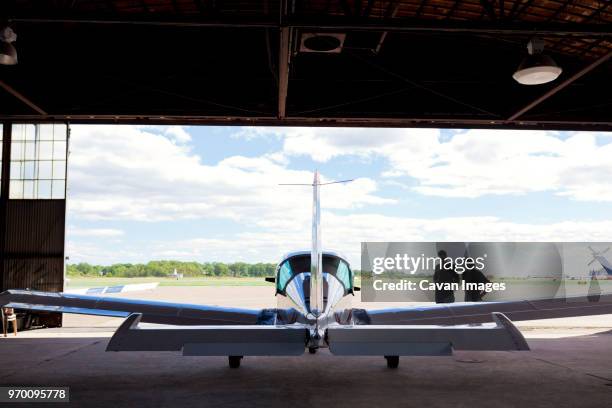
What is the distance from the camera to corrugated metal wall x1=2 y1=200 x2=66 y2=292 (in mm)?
A: 14805

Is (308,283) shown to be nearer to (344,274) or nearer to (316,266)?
(344,274)

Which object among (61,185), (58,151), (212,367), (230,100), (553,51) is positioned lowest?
(212,367)

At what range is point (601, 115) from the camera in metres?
13.8

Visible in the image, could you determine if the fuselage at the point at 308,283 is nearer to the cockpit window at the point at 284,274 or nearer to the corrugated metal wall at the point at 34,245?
the cockpit window at the point at 284,274

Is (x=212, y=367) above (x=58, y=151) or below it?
below

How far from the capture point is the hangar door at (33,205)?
1483 cm

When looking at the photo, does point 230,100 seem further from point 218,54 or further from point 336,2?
point 336,2

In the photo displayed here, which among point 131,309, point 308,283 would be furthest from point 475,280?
point 131,309

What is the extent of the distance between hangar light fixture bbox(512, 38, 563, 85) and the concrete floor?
14.9ft

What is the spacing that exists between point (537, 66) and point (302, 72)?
5.76 meters

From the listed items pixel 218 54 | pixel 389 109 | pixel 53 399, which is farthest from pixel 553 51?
pixel 53 399

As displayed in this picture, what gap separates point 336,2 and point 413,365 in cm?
685

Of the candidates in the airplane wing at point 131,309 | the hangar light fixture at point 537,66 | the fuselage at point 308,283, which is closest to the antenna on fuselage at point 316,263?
the fuselage at point 308,283

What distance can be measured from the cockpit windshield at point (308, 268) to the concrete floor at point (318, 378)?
1312mm
